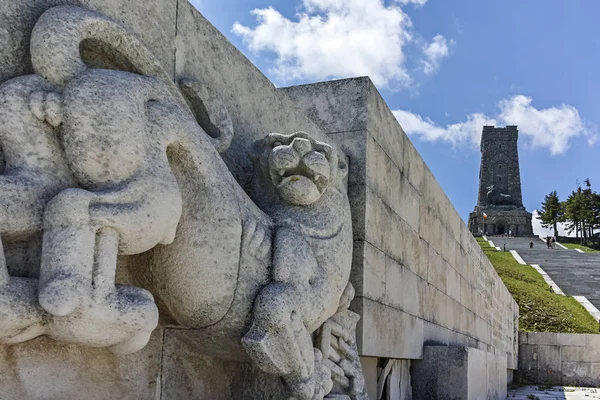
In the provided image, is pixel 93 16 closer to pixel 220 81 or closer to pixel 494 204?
pixel 220 81

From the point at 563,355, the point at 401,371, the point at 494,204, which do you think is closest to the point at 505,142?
the point at 494,204

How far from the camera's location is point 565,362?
16047 mm

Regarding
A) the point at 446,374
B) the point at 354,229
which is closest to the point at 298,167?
the point at 354,229

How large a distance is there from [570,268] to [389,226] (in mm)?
35579

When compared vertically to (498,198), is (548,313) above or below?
below

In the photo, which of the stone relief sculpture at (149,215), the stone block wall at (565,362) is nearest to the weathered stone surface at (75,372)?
the stone relief sculpture at (149,215)

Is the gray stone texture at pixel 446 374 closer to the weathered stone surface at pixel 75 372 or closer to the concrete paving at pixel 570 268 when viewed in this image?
the weathered stone surface at pixel 75 372

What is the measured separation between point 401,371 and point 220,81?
3.25 m

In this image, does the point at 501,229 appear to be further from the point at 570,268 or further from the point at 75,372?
the point at 75,372

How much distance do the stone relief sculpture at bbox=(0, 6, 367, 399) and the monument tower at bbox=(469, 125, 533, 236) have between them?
6583 centimetres

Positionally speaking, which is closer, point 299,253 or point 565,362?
point 299,253

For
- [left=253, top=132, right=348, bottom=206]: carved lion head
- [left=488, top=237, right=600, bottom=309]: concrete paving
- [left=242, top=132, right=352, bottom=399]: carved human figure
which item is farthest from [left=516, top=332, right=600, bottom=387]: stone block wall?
[left=253, top=132, right=348, bottom=206]: carved lion head

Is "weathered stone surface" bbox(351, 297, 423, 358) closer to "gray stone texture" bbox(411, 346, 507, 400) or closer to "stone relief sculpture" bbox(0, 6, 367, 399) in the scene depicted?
"gray stone texture" bbox(411, 346, 507, 400)

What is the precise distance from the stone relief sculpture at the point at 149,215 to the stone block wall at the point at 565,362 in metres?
14.9
